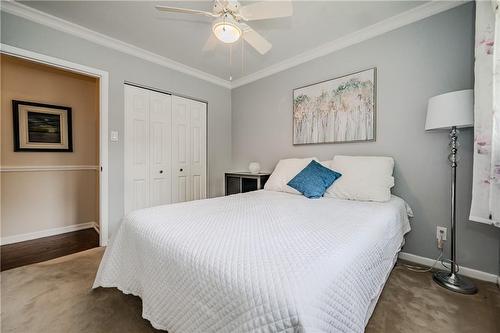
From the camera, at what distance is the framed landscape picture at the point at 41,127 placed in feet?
8.98

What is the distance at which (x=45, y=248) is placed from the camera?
8.15ft

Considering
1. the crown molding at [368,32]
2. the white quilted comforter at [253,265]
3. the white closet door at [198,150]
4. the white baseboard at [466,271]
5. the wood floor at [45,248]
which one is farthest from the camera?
the white closet door at [198,150]

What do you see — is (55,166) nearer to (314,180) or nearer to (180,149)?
(180,149)

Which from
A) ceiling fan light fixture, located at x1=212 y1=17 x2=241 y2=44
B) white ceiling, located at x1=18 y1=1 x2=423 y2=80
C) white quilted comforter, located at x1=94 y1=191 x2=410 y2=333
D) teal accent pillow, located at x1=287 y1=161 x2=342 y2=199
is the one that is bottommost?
white quilted comforter, located at x1=94 y1=191 x2=410 y2=333

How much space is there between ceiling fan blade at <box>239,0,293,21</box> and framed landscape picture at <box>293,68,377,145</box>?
1294 millimetres

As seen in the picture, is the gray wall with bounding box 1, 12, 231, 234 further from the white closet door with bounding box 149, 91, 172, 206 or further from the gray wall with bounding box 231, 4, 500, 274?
the gray wall with bounding box 231, 4, 500, 274

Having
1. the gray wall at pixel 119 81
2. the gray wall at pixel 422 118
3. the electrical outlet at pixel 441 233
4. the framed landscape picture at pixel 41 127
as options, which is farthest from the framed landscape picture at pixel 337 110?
the framed landscape picture at pixel 41 127

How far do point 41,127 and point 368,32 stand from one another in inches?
169

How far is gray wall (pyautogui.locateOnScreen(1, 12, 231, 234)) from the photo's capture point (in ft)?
6.76

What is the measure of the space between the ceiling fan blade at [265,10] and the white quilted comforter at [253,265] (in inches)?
55.6

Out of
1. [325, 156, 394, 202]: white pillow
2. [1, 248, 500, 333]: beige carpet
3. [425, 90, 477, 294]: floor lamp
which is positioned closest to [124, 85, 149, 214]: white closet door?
[1, 248, 500, 333]: beige carpet

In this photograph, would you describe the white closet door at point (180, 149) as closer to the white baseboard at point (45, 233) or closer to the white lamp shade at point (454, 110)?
the white baseboard at point (45, 233)

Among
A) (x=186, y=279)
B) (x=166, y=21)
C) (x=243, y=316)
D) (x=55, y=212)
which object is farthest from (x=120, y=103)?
(x=243, y=316)

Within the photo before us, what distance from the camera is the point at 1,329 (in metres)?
1.25
